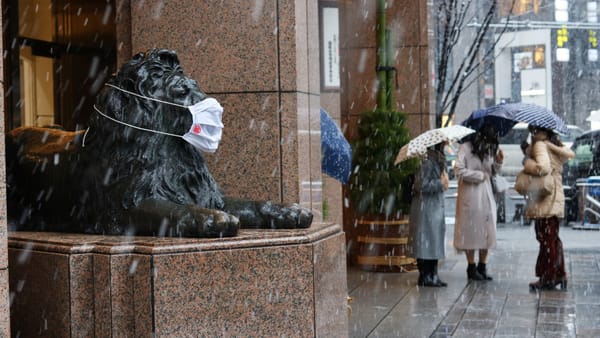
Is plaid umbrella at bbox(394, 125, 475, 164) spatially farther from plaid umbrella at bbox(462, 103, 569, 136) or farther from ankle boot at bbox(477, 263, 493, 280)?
ankle boot at bbox(477, 263, 493, 280)

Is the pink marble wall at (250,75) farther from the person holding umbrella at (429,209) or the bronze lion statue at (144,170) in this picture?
the person holding umbrella at (429,209)

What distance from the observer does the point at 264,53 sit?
301 inches

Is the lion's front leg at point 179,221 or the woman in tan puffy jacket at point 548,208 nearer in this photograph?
the lion's front leg at point 179,221

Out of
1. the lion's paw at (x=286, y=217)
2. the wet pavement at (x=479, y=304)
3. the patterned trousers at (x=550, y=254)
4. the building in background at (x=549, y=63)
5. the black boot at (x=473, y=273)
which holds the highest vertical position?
the building in background at (x=549, y=63)

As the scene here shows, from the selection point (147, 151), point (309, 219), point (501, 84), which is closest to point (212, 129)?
point (147, 151)

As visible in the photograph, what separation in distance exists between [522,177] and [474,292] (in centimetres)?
155

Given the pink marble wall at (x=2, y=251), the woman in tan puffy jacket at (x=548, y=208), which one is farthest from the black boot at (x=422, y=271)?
the pink marble wall at (x=2, y=251)

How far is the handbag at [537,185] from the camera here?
11.3 meters

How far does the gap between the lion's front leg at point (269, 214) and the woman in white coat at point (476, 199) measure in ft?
21.9

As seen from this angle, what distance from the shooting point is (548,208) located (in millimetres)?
11305

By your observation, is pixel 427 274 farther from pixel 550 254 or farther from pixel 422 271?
pixel 550 254

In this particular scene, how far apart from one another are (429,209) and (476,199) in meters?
0.73

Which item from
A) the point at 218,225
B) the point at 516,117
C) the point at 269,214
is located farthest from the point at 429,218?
the point at 218,225

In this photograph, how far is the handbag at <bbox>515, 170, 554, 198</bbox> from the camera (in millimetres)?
11289
